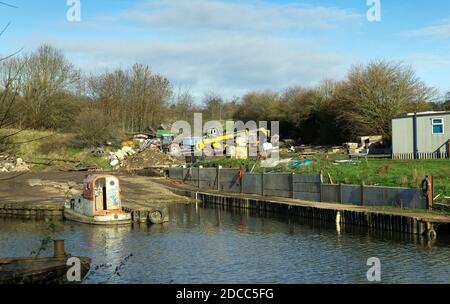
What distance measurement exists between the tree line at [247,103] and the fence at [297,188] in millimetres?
13237

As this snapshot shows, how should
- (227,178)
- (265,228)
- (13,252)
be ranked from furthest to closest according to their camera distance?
1. (227,178)
2. (265,228)
3. (13,252)

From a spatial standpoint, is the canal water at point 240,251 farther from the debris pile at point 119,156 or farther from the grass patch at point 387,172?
the debris pile at point 119,156

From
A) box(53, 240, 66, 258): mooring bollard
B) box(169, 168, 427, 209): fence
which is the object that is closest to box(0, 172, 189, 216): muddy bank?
box(169, 168, 427, 209): fence

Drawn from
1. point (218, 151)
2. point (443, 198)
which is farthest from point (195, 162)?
point (443, 198)

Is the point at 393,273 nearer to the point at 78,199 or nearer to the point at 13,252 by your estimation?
the point at 13,252

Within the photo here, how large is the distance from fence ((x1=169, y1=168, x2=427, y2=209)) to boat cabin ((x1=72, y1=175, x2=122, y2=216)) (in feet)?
39.0

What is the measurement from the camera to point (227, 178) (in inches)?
1795

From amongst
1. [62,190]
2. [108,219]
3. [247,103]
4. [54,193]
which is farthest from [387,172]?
[247,103]

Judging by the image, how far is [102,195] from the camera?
31.9 meters

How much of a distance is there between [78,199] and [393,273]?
69.6ft

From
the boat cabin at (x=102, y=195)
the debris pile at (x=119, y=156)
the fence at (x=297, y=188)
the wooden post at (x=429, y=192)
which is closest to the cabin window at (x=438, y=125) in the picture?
the fence at (x=297, y=188)

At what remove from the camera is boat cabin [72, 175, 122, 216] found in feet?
104

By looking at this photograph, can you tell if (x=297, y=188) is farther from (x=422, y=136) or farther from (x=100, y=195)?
(x=100, y=195)

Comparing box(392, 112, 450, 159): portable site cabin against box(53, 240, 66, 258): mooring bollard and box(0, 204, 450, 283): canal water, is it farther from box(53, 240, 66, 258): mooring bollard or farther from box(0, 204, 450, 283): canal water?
box(53, 240, 66, 258): mooring bollard
